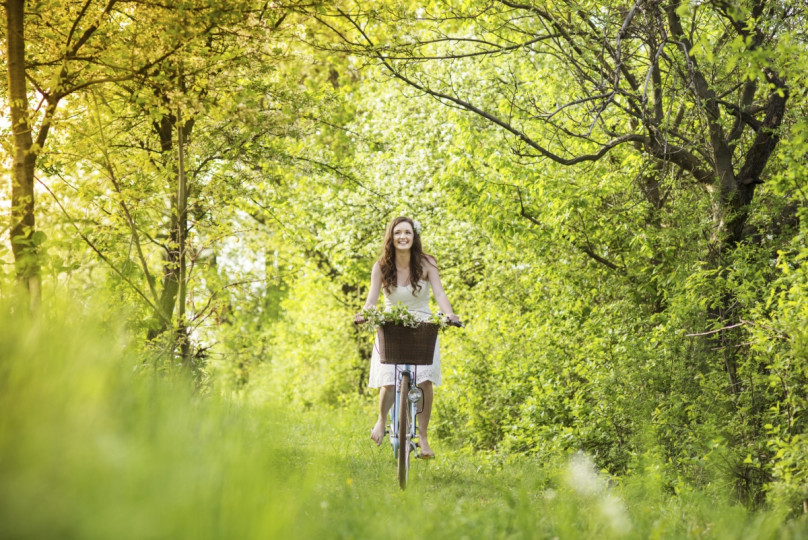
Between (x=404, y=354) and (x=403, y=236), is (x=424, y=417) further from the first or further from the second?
(x=403, y=236)

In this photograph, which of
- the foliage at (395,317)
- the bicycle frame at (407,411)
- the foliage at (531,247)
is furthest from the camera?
the bicycle frame at (407,411)

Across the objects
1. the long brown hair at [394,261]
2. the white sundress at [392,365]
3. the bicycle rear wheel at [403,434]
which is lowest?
the bicycle rear wheel at [403,434]

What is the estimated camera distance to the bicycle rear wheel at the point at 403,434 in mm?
5871

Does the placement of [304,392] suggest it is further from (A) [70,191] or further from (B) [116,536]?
(B) [116,536]

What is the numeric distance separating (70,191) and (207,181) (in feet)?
4.46

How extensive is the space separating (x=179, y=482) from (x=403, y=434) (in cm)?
333

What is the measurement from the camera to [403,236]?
6.76m

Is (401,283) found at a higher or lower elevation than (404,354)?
higher

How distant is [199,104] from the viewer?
6.30 meters

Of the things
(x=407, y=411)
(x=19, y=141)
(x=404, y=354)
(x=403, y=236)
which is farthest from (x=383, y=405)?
(x=19, y=141)

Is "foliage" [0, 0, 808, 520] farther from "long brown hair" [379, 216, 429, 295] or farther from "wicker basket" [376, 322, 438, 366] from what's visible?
"long brown hair" [379, 216, 429, 295]

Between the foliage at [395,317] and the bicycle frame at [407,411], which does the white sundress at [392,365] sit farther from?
the foliage at [395,317]

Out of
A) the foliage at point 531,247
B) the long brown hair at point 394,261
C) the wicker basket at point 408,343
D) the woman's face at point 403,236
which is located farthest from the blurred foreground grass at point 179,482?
the woman's face at point 403,236

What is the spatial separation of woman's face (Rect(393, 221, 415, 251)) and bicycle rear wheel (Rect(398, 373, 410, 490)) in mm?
1187
